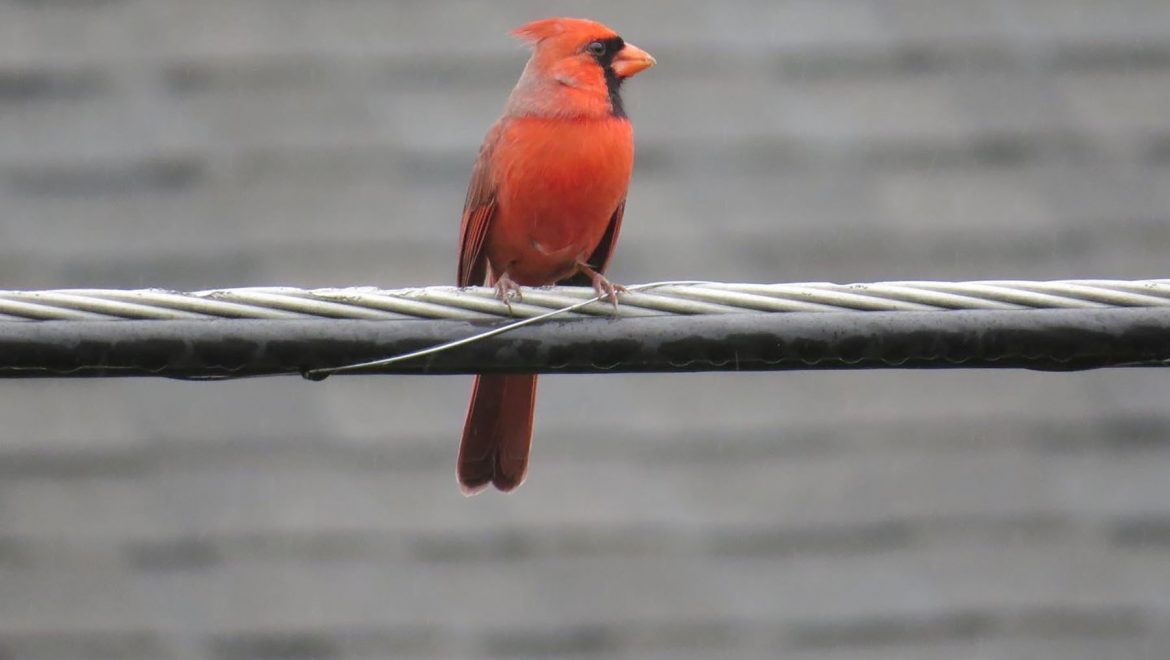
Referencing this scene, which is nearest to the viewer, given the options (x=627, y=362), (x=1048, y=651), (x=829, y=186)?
(x=627, y=362)

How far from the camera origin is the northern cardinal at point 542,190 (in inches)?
122

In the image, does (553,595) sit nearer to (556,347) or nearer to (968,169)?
(968,169)

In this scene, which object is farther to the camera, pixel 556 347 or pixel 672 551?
pixel 672 551

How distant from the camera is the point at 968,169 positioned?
13.7 feet

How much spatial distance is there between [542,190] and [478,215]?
0.22m

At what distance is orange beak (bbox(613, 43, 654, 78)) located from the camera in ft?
11.8


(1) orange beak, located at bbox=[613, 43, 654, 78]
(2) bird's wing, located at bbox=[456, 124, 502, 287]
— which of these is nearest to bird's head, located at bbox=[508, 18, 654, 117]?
(1) orange beak, located at bbox=[613, 43, 654, 78]

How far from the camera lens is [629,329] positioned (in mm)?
2029

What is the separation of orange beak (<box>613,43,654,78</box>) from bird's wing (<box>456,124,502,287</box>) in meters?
0.35

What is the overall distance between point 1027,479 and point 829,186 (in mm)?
996

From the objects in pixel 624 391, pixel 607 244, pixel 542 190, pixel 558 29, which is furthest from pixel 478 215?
pixel 624 391

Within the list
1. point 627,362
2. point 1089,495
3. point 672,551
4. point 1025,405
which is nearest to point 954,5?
point 1025,405

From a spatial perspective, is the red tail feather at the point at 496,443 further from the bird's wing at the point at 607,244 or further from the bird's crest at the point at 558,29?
the bird's crest at the point at 558,29

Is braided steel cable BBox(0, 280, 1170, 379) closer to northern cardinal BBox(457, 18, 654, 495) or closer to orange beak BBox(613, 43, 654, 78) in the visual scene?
northern cardinal BBox(457, 18, 654, 495)
